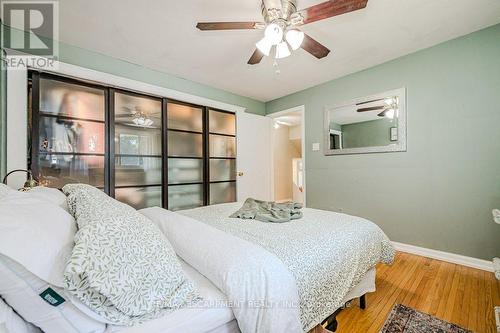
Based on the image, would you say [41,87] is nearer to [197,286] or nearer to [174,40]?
[174,40]

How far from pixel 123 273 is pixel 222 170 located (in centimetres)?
303

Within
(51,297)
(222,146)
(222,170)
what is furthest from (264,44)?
(222,170)

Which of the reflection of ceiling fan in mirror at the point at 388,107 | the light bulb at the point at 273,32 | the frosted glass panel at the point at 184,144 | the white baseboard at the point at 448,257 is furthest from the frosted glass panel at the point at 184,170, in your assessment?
the white baseboard at the point at 448,257

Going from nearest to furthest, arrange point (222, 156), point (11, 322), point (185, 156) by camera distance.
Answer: point (11, 322) < point (185, 156) < point (222, 156)

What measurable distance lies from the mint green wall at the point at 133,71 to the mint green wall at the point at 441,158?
2.09 metres

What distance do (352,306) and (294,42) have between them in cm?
214

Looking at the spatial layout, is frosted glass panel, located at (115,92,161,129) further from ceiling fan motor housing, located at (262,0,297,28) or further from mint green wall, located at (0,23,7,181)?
ceiling fan motor housing, located at (262,0,297,28)

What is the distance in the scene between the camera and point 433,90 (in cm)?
245

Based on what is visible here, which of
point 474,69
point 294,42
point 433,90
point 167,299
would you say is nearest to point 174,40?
point 294,42

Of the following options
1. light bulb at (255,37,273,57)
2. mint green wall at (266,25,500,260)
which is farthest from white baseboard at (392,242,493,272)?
light bulb at (255,37,273,57)

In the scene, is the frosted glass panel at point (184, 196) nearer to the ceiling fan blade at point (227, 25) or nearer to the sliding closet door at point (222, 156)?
the sliding closet door at point (222, 156)

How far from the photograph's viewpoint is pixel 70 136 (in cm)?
235

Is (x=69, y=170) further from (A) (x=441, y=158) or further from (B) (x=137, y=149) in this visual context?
(A) (x=441, y=158)

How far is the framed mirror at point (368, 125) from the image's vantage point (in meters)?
2.70
